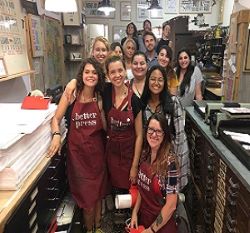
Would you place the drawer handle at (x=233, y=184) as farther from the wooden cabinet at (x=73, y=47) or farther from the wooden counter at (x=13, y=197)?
the wooden cabinet at (x=73, y=47)

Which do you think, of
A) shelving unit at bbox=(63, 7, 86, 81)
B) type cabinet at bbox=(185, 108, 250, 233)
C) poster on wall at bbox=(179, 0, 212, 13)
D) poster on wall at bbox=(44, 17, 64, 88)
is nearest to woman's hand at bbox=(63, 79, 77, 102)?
type cabinet at bbox=(185, 108, 250, 233)

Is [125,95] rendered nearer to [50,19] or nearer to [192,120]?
[192,120]

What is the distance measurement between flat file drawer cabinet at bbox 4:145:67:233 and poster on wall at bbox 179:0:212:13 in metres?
6.50

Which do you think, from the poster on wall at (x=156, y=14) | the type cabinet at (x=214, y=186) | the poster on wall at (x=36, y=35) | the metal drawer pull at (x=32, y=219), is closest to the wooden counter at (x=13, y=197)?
the metal drawer pull at (x=32, y=219)

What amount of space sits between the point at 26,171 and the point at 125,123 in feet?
2.67

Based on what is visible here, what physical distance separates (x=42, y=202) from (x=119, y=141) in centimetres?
70

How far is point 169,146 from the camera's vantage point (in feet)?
5.60

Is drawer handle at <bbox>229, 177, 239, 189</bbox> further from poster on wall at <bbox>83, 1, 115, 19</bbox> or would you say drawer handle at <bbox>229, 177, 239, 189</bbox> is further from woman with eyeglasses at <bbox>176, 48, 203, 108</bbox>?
poster on wall at <bbox>83, 1, 115, 19</bbox>

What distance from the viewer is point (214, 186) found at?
1.68 metres

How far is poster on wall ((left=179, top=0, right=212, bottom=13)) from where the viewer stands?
727 centimetres

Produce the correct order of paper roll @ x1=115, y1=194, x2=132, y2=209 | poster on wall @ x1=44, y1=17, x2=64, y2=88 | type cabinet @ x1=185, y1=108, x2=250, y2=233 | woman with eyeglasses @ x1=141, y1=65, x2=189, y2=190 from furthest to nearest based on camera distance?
poster on wall @ x1=44, y1=17, x2=64, y2=88, woman with eyeglasses @ x1=141, y1=65, x2=189, y2=190, paper roll @ x1=115, y1=194, x2=132, y2=209, type cabinet @ x1=185, y1=108, x2=250, y2=233

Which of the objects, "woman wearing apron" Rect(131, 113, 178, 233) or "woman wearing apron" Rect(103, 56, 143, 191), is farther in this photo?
"woman wearing apron" Rect(103, 56, 143, 191)

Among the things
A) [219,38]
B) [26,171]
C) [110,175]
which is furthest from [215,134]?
[219,38]

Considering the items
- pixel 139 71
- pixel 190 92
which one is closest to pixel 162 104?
pixel 139 71
